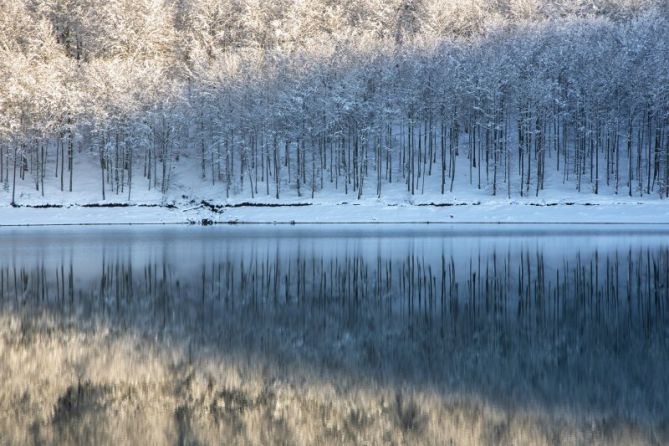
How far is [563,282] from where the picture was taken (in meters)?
24.2

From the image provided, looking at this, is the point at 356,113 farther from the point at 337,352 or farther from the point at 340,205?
A: the point at 337,352

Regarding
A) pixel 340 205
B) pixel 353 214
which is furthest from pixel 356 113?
pixel 353 214

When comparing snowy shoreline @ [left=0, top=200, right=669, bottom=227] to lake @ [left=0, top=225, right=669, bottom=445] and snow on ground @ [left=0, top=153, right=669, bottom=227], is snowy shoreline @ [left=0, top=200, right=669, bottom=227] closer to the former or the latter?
snow on ground @ [left=0, top=153, right=669, bottom=227]

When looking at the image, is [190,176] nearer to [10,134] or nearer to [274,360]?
[10,134]

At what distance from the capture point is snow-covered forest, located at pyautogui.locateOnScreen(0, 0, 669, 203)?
78500mm

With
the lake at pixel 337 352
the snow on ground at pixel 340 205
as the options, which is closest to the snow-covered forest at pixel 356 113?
the snow on ground at pixel 340 205

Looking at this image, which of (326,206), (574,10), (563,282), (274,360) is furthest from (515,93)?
(274,360)

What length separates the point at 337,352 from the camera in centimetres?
1429

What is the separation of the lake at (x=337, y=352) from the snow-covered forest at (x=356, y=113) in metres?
50.7

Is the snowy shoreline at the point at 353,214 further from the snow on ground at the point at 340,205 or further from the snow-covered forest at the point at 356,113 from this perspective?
the snow-covered forest at the point at 356,113

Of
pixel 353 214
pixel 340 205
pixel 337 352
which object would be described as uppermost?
pixel 340 205

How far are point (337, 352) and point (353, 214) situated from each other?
179 feet

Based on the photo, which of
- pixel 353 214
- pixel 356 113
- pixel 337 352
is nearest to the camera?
pixel 337 352

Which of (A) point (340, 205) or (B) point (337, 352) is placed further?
(A) point (340, 205)
